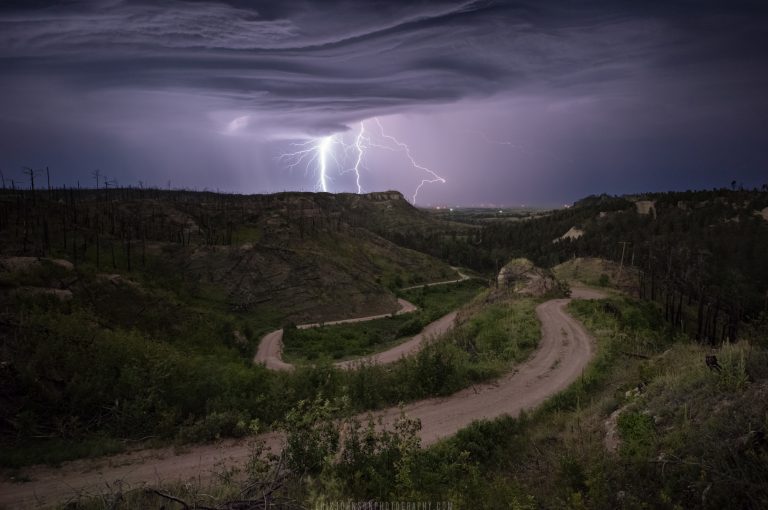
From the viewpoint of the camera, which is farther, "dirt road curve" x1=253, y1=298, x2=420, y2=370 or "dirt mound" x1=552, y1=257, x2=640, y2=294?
"dirt mound" x1=552, y1=257, x2=640, y2=294

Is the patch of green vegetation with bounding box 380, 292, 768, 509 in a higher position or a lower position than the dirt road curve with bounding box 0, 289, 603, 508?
higher

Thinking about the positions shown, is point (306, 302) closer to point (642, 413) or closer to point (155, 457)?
point (155, 457)

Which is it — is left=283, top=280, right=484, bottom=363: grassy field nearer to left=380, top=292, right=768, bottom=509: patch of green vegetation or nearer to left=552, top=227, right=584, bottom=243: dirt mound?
left=380, top=292, right=768, bottom=509: patch of green vegetation

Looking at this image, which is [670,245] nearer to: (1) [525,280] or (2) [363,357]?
(1) [525,280]

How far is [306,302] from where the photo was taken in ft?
212

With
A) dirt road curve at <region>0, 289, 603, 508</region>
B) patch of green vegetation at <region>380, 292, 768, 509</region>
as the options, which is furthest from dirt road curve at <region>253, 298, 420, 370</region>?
patch of green vegetation at <region>380, 292, 768, 509</region>

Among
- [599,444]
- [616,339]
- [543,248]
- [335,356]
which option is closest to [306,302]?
[335,356]

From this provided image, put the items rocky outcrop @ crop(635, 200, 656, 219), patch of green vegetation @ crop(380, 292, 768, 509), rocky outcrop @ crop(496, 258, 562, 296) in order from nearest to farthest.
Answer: patch of green vegetation @ crop(380, 292, 768, 509) → rocky outcrop @ crop(496, 258, 562, 296) → rocky outcrop @ crop(635, 200, 656, 219)

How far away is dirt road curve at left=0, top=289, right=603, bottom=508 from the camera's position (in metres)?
8.55

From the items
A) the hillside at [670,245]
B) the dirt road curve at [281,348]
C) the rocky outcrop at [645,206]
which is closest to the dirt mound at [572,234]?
the hillside at [670,245]

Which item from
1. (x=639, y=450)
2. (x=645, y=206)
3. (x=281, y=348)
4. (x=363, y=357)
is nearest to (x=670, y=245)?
(x=645, y=206)

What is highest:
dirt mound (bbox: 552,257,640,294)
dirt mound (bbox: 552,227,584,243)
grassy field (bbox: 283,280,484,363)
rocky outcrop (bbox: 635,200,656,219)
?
rocky outcrop (bbox: 635,200,656,219)

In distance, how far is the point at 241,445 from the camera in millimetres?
10719

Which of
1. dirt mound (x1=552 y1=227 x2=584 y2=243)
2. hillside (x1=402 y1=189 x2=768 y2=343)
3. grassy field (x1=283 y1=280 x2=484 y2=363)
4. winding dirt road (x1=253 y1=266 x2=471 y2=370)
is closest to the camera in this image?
winding dirt road (x1=253 y1=266 x2=471 y2=370)
